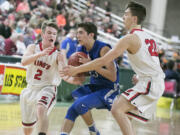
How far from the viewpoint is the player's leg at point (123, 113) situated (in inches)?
166

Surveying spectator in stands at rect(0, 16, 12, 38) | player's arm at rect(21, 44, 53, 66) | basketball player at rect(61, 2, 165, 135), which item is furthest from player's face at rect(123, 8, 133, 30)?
spectator in stands at rect(0, 16, 12, 38)

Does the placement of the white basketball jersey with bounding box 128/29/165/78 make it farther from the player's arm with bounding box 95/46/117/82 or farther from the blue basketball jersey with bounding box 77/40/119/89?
the blue basketball jersey with bounding box 77/40/119/89

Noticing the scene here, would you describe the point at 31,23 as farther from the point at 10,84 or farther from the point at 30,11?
the point at 10,84

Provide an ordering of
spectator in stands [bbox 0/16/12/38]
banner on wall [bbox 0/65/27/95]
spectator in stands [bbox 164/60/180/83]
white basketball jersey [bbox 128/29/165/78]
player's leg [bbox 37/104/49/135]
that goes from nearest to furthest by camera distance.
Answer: white basketball jersey [bbox 128/29/165/78] → player's leg [bbox 37/104/49/135] → banner on wall [bbox 0/65/27/95] → spectator in stands [bbox 0/16/12/38] → spectator in stands [bbox 164/60/180/83]

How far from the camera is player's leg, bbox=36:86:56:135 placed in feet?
15.1

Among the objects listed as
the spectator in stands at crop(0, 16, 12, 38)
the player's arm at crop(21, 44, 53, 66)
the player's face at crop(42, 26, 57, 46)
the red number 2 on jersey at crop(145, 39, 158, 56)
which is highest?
the spectator in stands at crop(0, 16, 12, 38)

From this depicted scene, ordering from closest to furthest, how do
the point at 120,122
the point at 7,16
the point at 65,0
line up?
the point at 120,122
the point at 7,16
the point at 65,0

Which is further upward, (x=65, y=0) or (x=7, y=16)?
(x=65, y=0)

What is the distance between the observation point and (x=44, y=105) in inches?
186

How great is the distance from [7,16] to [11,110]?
482 centimetres

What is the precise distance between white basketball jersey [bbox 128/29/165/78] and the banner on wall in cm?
589

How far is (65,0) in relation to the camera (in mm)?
16359

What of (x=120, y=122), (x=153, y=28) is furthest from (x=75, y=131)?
(x=153, y=28)

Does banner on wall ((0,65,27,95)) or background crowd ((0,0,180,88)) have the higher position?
background crowd ((0,0,180,88))
